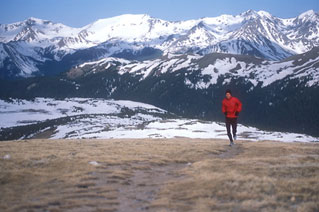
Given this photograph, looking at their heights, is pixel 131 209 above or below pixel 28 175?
below

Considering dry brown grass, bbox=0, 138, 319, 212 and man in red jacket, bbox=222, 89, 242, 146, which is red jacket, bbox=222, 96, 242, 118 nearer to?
man in red jacket, bbox=222, 89, 242, 146

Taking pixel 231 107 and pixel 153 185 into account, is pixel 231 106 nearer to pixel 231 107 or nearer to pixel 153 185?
pixel 231 107

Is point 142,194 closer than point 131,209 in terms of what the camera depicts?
No

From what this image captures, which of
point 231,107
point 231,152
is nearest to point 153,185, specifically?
point 231,107

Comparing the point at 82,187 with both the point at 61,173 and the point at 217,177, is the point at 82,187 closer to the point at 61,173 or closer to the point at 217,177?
the point at 61,173

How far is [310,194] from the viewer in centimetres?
1198

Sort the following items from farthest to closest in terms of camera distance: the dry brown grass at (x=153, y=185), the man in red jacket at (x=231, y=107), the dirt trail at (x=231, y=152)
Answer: the dirt trail at (x=231, y=152) → the man in red jacket at (x=231, y=107) → the dry brown grass at (x=153, y=185)

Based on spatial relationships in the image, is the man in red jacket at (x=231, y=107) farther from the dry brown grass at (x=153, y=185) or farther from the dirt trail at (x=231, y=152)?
the dry brown grass at (x=153, y=185)

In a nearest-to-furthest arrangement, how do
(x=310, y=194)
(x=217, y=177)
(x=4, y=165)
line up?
(x=310, y=194) → (x=217, y=177) → (x=4, y=165)

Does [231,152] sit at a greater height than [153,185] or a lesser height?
lesser

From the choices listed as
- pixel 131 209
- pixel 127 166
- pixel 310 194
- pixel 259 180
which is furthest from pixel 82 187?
pixel 310 194

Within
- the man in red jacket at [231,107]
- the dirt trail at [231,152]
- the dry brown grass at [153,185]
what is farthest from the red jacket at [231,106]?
the dry brown grass at [153,185]

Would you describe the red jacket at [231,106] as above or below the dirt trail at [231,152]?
above

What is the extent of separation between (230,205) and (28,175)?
37.7 ft
